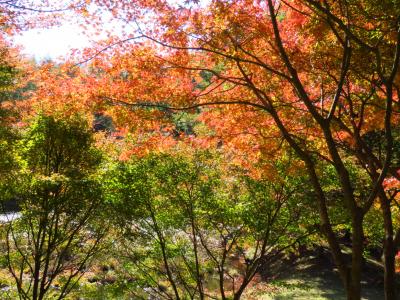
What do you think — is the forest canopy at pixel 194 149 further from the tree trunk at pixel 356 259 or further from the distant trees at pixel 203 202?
the tree trunk at pixel 356 259

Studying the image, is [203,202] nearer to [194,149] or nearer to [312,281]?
[194,149]

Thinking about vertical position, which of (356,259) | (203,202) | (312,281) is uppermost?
(312,281)

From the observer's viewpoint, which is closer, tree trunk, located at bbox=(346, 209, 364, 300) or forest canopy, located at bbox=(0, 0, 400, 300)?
tree trunk, located at bbox=(346, 209, 364, 300)

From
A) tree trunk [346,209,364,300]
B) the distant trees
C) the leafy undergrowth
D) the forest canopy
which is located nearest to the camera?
Result: tree trunk [346,209,364,300]

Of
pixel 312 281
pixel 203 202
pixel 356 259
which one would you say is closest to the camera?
pixel 356 259

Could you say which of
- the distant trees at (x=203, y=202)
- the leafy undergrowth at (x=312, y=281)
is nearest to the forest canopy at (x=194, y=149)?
the distant trees at (x=203, y=202)

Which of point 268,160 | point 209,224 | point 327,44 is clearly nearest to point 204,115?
point 268,160

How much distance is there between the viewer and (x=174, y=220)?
9102 mm

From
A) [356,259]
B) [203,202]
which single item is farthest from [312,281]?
[356,259]

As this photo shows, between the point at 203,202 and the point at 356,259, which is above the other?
the point at 203,202

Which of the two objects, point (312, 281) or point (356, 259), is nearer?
point (356, 259)

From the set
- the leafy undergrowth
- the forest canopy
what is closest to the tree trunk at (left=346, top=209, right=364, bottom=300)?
the forest canopy

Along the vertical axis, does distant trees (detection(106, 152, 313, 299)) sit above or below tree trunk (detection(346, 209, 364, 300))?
above

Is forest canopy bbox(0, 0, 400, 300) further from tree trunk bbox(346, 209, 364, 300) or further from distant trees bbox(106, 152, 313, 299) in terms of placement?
tree trunk bbox(346, 209, 364, 300)
